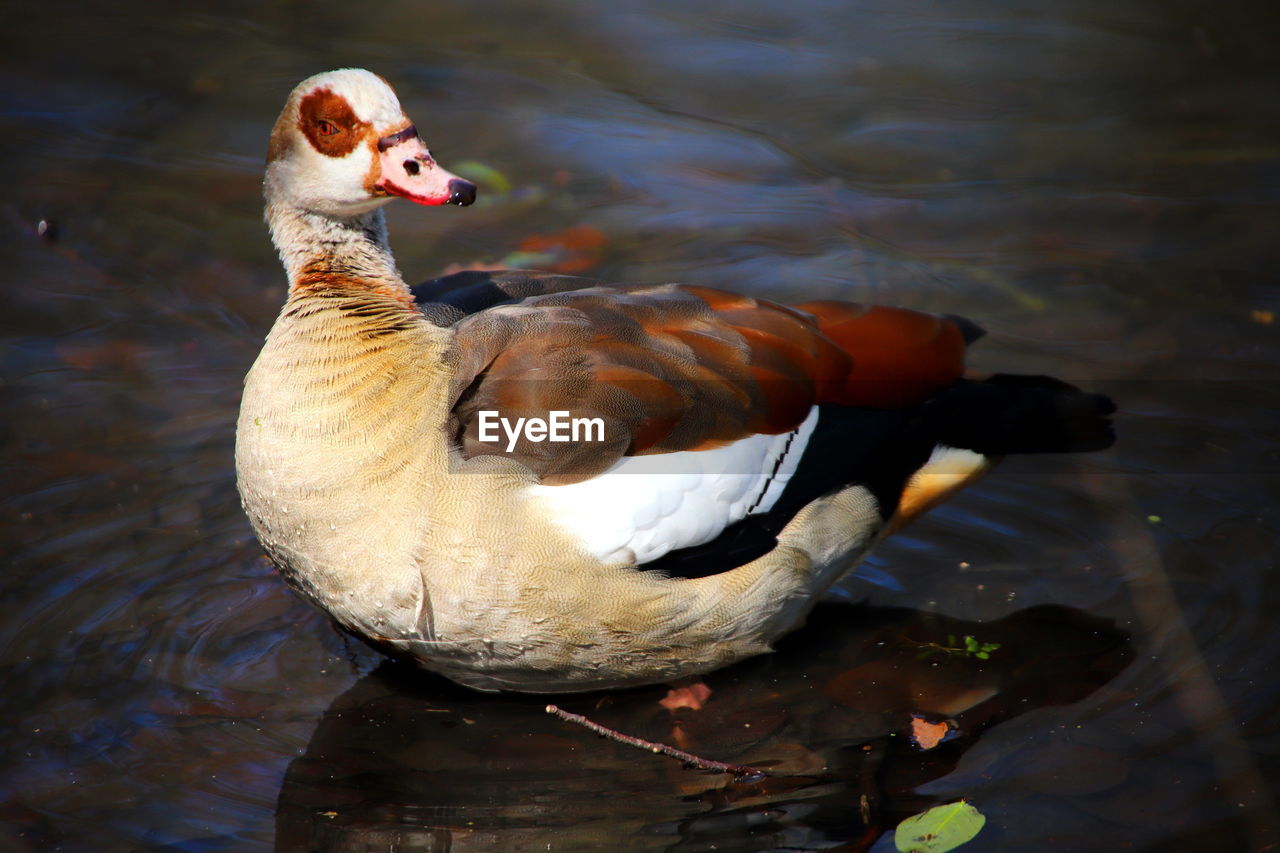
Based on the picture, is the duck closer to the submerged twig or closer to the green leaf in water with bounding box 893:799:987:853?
the submerged twig

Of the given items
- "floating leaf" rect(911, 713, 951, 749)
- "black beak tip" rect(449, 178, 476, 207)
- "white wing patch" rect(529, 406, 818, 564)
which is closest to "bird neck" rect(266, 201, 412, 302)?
"black beak tip" rect(449, 178, 476, 207)

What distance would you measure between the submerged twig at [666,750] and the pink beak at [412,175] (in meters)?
1.54

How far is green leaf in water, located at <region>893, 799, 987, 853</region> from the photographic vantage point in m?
3.68

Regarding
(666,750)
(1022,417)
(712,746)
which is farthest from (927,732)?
(1022,417)

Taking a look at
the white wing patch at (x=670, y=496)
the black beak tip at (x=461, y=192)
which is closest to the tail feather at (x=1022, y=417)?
the white wing patch at (x=670, y=496)

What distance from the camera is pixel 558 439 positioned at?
12.6 feet

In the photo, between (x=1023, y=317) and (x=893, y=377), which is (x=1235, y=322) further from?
(x=893, y=377)

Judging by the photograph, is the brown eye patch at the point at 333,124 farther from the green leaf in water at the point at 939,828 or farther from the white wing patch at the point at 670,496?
the green leaf in water at the point at 939,828

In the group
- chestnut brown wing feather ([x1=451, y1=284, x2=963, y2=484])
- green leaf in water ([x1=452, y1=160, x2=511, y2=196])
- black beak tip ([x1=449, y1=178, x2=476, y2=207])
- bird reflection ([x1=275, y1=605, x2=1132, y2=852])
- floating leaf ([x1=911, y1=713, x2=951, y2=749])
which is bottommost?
bird reflection ([x1=275, y1=605, x2=1132, y2=852])

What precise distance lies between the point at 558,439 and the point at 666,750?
0.96 meters

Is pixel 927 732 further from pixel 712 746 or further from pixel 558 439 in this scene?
pixel 558 439

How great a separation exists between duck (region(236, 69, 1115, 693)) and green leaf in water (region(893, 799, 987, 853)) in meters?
0.78

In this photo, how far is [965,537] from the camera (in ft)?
16.5

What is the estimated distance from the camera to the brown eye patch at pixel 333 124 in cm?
405
